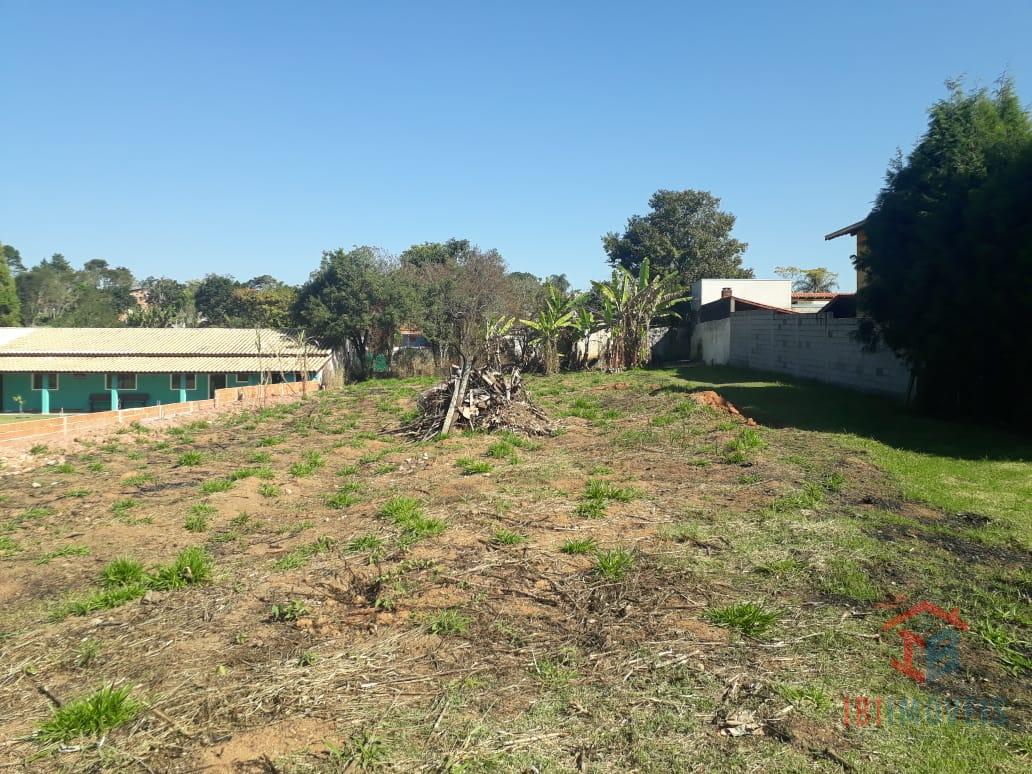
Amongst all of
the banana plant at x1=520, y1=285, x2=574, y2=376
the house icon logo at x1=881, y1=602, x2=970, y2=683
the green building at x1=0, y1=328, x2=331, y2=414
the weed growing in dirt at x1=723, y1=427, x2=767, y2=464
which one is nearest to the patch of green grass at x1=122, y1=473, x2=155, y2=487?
the weed growing in dirt at x1=723, y1=427, x2=767, y2=464

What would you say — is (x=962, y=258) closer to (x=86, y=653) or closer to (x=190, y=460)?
(x=86, y=653)

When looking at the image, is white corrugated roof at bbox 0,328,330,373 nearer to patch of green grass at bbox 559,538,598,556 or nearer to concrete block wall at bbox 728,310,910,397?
concrete block wall at bbox 728,310,910,397

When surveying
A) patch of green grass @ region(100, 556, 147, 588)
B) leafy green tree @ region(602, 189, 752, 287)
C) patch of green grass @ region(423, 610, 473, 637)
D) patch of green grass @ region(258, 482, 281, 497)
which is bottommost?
patch of green grass @ region(258, 482, 281, 497)

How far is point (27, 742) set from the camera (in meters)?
3.33

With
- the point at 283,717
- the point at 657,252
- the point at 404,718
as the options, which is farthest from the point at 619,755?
the point at 657,252

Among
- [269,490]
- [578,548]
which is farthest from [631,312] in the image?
[578,548]

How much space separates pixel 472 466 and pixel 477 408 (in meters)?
3.93

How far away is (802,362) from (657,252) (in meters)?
27.1

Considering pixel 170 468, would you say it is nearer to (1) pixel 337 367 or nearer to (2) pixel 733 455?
(2) pixel 733 455

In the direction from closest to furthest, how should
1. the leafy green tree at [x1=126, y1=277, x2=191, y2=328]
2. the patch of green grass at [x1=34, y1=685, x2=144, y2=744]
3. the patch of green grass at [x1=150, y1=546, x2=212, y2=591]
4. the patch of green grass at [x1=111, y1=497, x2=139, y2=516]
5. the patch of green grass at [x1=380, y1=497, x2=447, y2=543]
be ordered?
the patch of green grass at [x1=34, y1=685, x2=144, y2=744]
the patch of green grass at [x1=150, y1=546, x2=212, y2=591]
the patch of green grass at [x1=380, y1=497, x2=447, y2=543]
the patch of green grass at [x1=111, y1=497, x2=139, y2=516]
the leafy green tree at [x1=126, y1=277, x2=191, y2=328]

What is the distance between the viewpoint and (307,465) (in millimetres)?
10664

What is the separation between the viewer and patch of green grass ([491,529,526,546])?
6188 mm

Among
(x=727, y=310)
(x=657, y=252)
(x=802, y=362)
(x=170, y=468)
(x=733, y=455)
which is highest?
(x=657, y=252)

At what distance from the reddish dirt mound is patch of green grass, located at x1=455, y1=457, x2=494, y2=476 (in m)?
6.01
